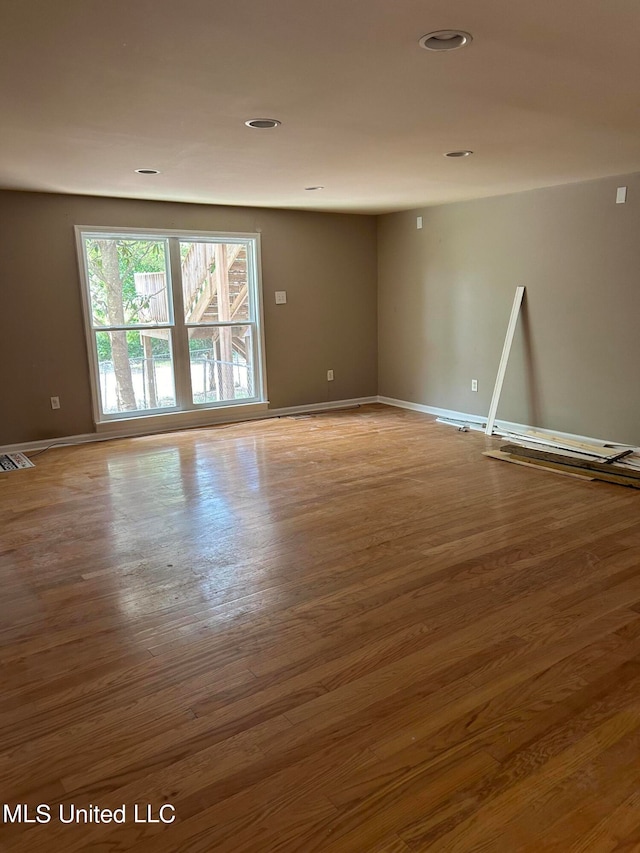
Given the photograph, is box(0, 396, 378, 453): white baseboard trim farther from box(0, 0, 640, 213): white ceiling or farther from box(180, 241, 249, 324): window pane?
box(0, 0, 640, 213): white ceiling

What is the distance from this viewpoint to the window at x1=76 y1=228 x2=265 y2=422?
19.0ft

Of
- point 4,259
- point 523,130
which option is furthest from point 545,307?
point 4,259

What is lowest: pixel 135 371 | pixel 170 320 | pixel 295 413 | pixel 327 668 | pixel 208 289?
pixel 327 668

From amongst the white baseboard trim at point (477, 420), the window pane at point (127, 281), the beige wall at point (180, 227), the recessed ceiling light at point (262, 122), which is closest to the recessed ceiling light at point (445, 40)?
the recessed ceiling light at point (262, 122)

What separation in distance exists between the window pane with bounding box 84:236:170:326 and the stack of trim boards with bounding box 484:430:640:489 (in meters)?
3.52

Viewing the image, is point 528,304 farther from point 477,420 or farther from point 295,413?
point 295,413

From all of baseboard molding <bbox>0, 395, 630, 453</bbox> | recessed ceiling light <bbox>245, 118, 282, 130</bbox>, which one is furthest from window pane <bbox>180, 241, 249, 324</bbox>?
recessed ceiling light <bbox>245, 118, 282, 130</bbox>

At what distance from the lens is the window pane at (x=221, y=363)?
640cm

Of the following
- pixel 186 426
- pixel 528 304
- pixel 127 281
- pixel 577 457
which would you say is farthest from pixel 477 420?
pixel 127 281

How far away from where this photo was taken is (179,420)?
246 inches

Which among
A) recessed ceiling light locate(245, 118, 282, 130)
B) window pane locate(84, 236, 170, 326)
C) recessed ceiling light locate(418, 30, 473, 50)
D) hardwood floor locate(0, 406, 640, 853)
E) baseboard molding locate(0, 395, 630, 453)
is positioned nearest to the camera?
hardwood floor locate(0, 406, 640, 853)

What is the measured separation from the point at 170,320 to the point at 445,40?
4.40 m

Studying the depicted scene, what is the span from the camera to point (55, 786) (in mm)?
1710

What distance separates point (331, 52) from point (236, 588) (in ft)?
7.34
